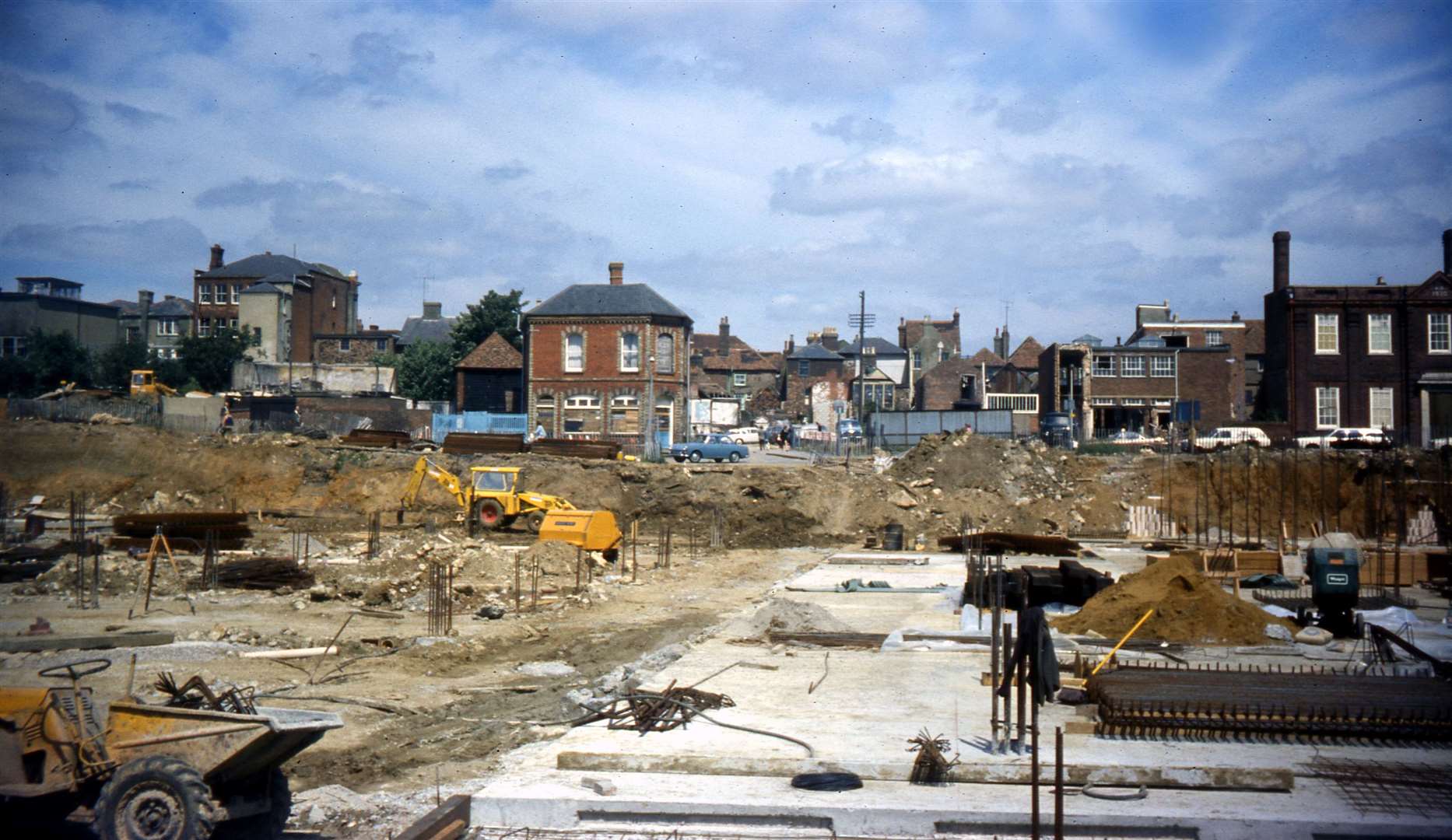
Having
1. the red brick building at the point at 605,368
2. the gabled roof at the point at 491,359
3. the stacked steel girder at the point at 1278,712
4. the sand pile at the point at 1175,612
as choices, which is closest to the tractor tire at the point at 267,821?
the stacked steel girder at the point at 1278,712

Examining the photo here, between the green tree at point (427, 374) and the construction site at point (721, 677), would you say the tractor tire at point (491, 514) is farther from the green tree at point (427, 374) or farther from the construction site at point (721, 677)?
the green tree at point (427, 374)

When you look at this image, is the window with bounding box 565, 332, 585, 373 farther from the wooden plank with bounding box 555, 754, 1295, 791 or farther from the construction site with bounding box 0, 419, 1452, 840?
the wooden plank with bounding box 555, 754, 1295, 791

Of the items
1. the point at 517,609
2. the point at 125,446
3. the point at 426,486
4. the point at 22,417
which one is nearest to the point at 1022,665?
the point at 517,609

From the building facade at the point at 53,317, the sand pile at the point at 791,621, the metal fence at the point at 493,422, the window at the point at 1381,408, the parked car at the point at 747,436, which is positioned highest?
the building facade at the point at 53,317

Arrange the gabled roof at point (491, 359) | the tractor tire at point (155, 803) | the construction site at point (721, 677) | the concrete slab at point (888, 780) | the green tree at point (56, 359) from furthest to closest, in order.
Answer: the gabled roof at point (491, 359), the green tree at point (56, 359), the concrete slab at point (888, 780), the construction site at point (721, 677), the tractor tire at point (155, 803)

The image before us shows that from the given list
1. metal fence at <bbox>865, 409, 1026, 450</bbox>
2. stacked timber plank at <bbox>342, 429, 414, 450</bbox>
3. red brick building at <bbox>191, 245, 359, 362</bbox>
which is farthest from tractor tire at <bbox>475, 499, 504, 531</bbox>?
red brick building at <bbox>191, 245, 359, 362</bbox>

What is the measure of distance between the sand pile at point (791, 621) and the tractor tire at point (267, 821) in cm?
862

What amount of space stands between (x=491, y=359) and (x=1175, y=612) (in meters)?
48.5

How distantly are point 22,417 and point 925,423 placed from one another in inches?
1477

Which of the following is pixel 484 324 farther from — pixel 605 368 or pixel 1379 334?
pixel 1379 334

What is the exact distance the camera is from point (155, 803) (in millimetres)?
6781

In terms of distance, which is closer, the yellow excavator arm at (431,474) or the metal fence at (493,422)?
the yellow excavator arm at (431,474)

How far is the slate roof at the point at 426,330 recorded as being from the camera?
8144 cm

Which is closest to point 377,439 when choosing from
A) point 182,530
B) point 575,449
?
point 575,449
